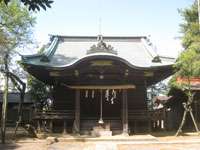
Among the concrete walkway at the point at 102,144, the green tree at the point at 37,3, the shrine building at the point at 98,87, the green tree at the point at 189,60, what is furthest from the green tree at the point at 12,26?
the green tree at the point at 37,3

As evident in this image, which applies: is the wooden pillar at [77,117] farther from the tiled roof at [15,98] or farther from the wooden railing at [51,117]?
the tiled roof at [15,98]

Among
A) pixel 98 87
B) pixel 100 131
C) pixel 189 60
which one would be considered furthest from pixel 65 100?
pixel 189 60

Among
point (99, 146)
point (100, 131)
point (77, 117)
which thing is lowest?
point (99, 146)

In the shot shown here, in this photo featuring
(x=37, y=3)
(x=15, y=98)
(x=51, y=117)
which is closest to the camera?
(x=37, y=3)

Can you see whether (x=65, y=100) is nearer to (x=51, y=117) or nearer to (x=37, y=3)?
(x=51, y=117)

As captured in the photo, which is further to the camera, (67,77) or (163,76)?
(163,76)

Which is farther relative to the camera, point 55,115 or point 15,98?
point 15,98

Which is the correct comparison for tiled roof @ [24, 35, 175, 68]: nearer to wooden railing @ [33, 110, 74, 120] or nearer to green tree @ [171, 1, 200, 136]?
green tree @ [171, 1, 200, 136]

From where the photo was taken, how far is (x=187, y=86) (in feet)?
75.0

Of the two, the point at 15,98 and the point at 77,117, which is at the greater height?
the point at 15,98

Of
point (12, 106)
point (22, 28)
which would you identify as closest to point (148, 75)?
point (22, 28)

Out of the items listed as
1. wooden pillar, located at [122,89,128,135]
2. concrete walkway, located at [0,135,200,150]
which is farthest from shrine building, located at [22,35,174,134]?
concrete walkway, located at [0,135,200,150]

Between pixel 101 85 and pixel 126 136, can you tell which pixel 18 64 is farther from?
pixel 126 136

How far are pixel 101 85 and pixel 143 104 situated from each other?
11.0 ft
